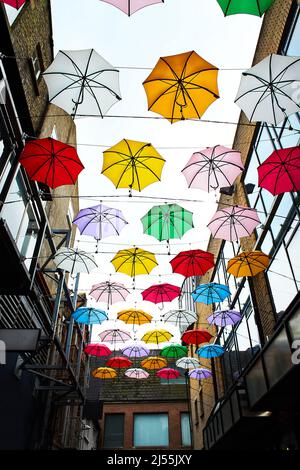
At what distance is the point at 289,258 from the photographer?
10016 millimetres

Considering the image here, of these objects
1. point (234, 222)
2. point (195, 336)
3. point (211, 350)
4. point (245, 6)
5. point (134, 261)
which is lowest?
point (211, 350)

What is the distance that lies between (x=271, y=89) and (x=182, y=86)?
2.00 meters

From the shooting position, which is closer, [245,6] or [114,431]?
[245,6]

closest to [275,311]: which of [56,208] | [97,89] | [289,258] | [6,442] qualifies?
[289,258]

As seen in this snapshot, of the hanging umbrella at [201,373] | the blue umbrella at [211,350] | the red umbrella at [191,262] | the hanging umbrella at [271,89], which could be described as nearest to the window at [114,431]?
the hanging umbrella at [201,373]

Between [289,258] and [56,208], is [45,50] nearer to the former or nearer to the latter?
[56,208]

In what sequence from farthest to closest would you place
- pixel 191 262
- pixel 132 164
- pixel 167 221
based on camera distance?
pixel 191 262, pixel 167 221, pixel 132 164

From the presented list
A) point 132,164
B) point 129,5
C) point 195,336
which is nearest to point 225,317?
point 195,336

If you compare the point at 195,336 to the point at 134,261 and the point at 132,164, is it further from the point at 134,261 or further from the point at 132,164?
the point at 132,164

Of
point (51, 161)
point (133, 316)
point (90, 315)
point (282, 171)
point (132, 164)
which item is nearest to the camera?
point (282, 171)

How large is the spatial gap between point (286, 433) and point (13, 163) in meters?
11.6

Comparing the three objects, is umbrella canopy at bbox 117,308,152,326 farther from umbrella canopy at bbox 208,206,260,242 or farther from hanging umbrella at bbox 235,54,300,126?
hanging umbrella at bbox 235,54,300,126

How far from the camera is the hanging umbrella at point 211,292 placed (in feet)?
45.0

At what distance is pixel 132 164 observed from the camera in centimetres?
1001
